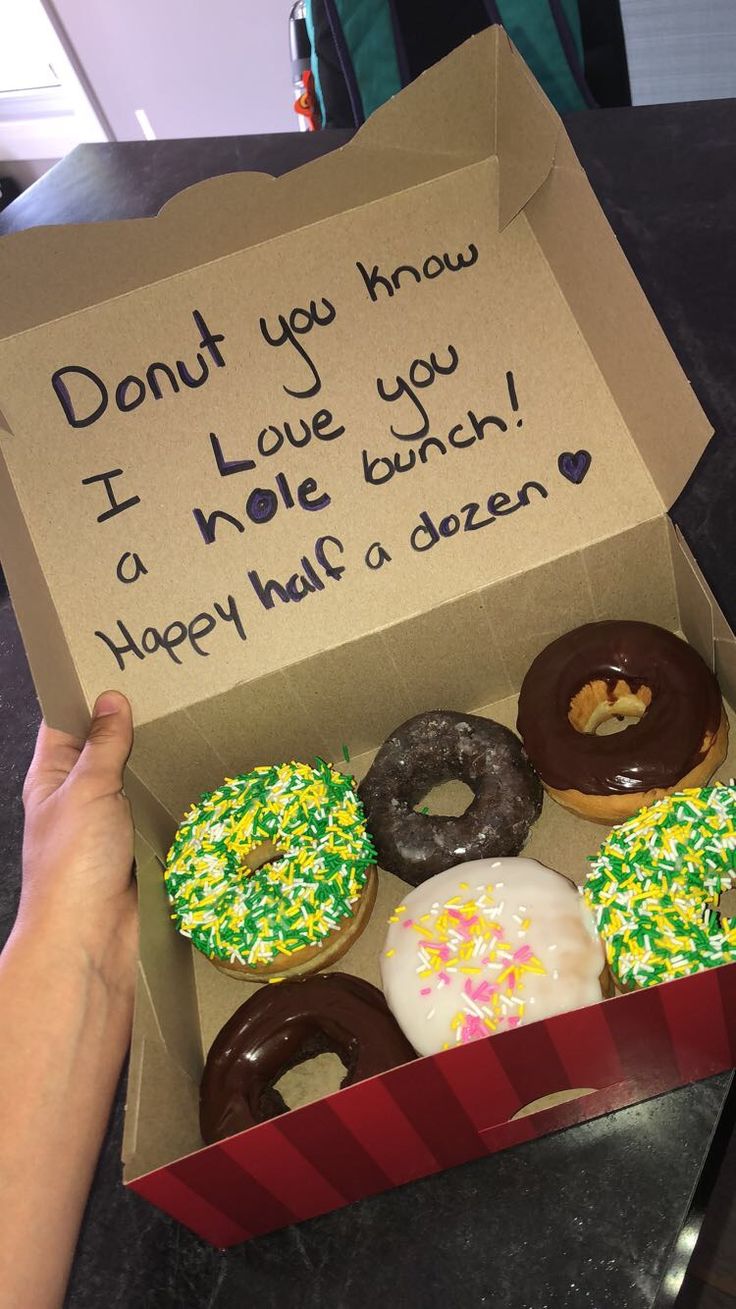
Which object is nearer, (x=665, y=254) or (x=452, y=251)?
(x=452, y=251)

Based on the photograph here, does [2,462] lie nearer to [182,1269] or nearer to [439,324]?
[439,324]

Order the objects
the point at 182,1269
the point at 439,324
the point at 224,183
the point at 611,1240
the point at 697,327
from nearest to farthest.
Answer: the point at 611,1240, the point at 182,1269, the point at 224,183, the point at 439,324, the point at 697,327

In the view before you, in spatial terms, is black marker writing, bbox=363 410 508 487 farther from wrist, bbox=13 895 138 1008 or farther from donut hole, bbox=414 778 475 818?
wrist, bbox=13 895 138 1008

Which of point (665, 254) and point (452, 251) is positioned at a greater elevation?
point (452, 251)

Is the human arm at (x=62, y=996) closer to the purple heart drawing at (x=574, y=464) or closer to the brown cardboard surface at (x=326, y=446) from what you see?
the brown cardboard surface at (x=326, y=446)

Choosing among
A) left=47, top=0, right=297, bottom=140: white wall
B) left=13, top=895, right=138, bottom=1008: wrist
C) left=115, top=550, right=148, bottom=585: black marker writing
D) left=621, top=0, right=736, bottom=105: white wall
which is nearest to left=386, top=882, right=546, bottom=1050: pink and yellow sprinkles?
left=13, top=895, right=138, bottom=1008: wrist

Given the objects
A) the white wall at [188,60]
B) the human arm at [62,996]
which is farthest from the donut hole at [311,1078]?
the white wall at [188,60]

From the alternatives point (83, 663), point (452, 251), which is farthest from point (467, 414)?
point (83, 663)
